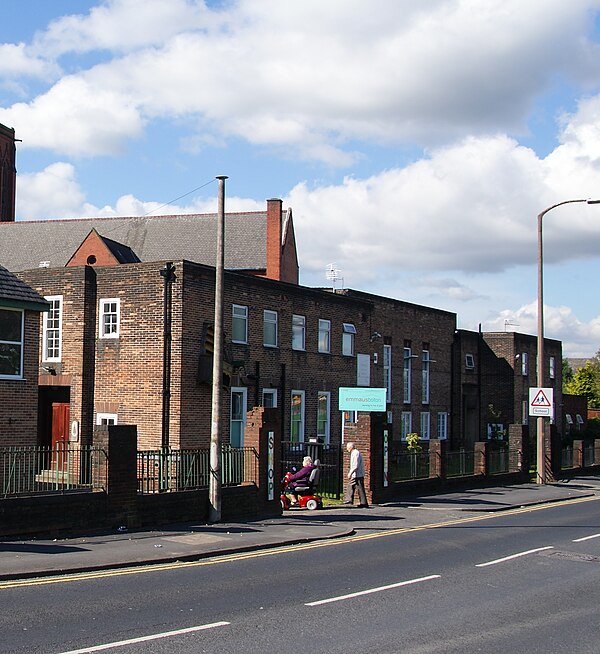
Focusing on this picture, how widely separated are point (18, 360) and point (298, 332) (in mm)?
13449

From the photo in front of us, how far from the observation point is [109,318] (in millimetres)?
29828

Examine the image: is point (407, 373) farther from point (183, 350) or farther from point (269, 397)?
point (183, 350)

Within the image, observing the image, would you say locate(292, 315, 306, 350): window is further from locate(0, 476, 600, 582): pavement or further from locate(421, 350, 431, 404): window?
locate(421, 350, 431, 404): window

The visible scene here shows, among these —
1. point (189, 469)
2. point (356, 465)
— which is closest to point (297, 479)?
point (356, 465)

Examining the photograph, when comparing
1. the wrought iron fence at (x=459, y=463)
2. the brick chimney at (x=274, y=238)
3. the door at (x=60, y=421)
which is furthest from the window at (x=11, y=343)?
the brick chimney at (x=274, y=238)

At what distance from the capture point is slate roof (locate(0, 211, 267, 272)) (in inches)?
1886

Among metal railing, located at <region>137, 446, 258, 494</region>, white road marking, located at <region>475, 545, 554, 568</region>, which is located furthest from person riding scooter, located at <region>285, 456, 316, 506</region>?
white road marking, located at <region>475, 545, 554, 568</region>

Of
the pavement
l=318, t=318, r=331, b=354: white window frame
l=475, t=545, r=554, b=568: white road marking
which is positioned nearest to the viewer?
the pavement

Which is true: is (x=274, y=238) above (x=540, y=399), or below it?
above

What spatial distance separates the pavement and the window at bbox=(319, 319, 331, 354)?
9602 mm

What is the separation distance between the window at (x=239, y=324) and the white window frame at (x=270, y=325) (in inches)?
44.7

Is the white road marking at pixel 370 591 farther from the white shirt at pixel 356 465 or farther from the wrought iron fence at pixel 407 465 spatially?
the wrought iron fence at pixel 407 465

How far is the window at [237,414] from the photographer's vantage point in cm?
3072

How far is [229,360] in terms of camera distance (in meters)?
30.0
